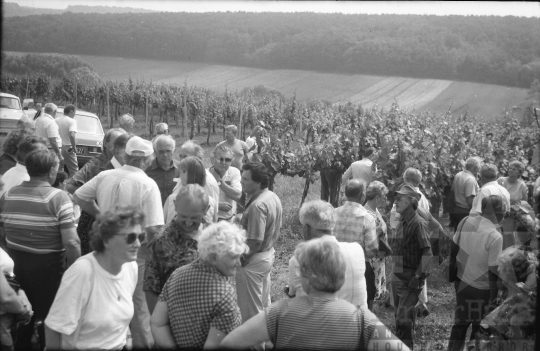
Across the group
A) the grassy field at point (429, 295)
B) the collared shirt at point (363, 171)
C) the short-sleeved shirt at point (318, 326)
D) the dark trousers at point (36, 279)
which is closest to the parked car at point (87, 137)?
the grassy field at point (429, 295)

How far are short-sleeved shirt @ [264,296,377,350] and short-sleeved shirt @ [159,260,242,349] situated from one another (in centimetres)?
28

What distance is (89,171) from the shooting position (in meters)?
4.55

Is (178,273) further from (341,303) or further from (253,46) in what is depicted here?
(253,46)

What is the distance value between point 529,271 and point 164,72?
3676 centimetres

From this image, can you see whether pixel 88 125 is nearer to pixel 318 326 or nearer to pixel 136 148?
pixel 136 148

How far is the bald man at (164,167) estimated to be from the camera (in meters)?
4.70

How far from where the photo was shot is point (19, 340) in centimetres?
350

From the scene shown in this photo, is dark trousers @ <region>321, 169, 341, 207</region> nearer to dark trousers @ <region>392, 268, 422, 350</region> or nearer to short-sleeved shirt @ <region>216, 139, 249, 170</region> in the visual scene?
short-sleeved shirt @ <region>216, 139, 249, 170</region>

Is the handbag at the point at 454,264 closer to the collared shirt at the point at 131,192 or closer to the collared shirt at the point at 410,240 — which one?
the collared shirt at the point at 410,240

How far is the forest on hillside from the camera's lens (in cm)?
2758

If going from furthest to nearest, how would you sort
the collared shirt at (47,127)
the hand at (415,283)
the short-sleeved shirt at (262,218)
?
the collared shirt at (47,127)
the hand at (415,283)
the short-sleeved shirt at (262,218)

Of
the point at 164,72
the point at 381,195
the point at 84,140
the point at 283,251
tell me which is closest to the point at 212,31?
the point at 164,72

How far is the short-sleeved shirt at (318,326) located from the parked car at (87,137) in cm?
1063

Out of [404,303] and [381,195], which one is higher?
[381,195]
